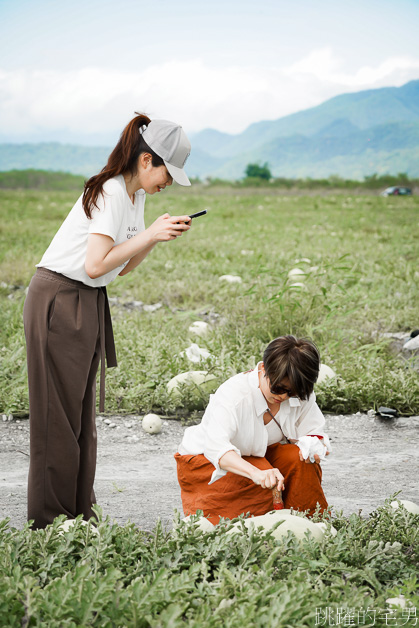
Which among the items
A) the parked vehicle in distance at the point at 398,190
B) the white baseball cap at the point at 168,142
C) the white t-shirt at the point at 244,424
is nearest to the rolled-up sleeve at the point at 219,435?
the white t-shirt at the point at 244,424

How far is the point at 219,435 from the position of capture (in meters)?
2.68

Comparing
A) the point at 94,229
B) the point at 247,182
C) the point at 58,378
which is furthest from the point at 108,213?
the point at 247,182

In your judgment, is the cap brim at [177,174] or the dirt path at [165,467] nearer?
the cap brim at [177,174]

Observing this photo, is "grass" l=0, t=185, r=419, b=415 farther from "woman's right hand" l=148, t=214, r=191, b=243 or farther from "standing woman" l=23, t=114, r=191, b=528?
"woman's right hand" l=148, t=214, r=191, b=243

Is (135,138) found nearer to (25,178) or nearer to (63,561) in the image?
(63,561)

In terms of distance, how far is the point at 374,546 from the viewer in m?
2.34

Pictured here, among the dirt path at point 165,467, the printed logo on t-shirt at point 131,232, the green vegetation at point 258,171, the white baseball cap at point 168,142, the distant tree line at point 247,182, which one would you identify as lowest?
the dirt path at point 165,467

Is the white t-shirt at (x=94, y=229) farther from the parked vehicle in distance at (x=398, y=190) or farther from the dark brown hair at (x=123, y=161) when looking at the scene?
the parked vehicle in distance at (x=398, y=190)

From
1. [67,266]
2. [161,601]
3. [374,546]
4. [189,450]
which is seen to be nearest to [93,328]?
[67,266]

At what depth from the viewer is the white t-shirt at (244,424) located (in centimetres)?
269

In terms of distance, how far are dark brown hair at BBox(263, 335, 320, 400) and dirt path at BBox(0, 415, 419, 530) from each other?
32.2 inches

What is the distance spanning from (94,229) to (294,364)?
93cm

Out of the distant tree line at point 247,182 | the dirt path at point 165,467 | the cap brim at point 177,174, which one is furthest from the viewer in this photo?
the distant tree line at point 247,182

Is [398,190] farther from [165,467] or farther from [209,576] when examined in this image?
[209,576]
